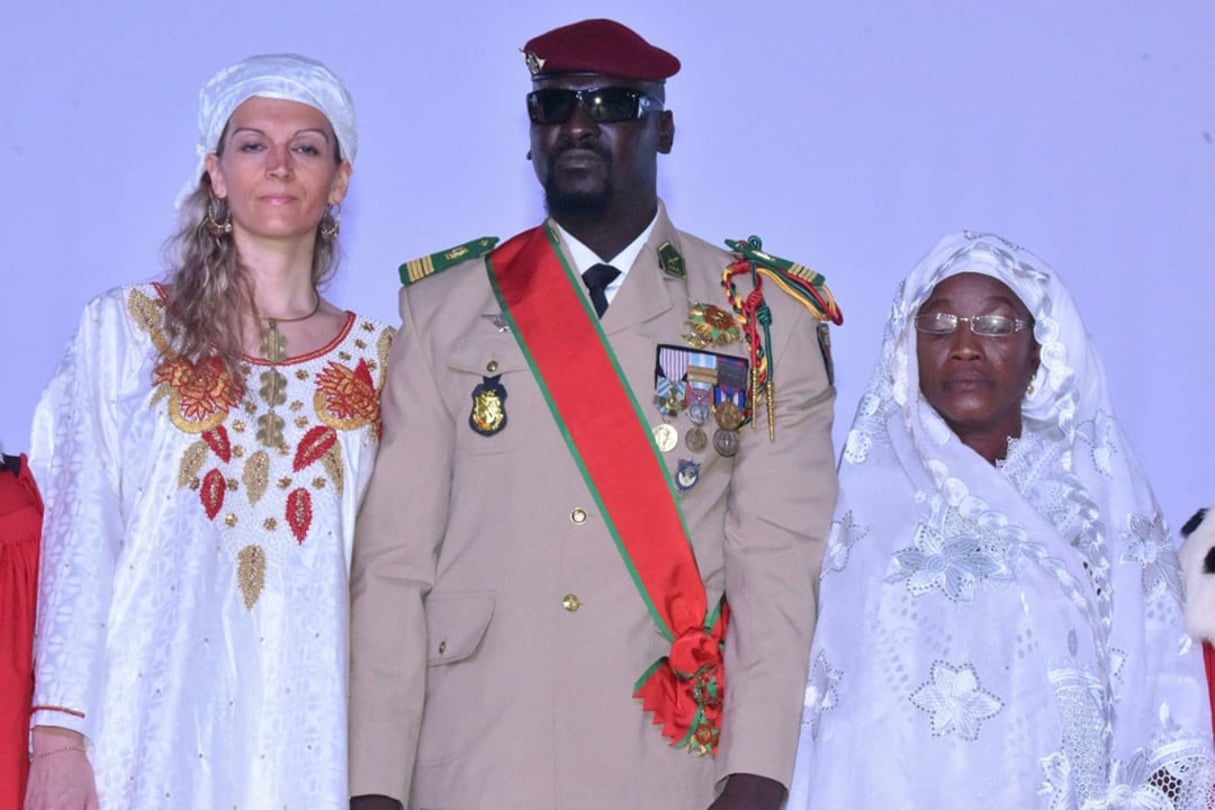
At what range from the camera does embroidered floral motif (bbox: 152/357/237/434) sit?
3301mm

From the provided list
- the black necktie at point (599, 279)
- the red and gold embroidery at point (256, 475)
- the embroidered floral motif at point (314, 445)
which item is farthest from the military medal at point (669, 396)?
the red and gold embroidery at point (256, 475)

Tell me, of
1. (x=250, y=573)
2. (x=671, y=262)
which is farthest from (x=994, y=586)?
(x=250, y=573)

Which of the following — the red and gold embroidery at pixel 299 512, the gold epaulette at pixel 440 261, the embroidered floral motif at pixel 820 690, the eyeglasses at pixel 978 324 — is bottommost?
the embroidered floral motif at pixel 820 690

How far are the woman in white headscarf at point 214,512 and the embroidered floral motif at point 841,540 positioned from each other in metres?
0.75

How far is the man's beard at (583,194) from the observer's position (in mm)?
3418

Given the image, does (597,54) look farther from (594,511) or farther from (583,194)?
(594,511)

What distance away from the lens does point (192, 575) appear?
322 cm

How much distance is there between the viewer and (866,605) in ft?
10.7

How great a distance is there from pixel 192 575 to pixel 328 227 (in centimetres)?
71

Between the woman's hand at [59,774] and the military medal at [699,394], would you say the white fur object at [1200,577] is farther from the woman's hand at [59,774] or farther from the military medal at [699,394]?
the woman's hand at [59,774]

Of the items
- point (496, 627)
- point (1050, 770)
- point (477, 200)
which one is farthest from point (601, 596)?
point (477, 200)

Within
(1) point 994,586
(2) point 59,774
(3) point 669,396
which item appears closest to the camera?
(2) point 59,774

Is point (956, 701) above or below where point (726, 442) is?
below

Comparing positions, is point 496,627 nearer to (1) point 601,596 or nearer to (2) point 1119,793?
(1) point 601,596
